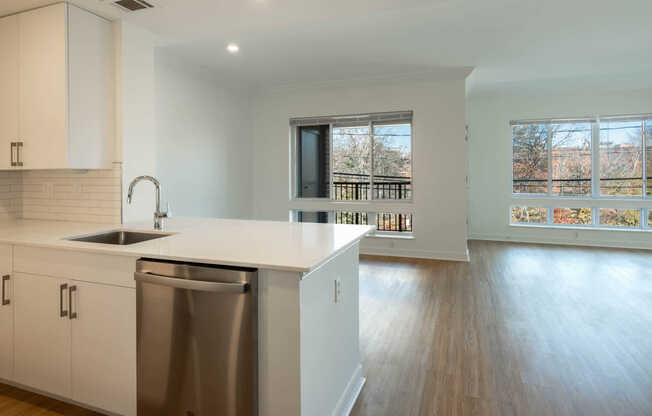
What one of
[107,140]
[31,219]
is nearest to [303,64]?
[107,140]

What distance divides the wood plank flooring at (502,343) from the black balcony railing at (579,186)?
1.91 metres

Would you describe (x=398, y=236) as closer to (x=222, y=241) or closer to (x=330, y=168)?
(x=330, y=168)

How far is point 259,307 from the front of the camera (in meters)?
1.44

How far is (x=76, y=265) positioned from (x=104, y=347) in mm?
417

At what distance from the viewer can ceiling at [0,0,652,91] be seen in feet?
8.13

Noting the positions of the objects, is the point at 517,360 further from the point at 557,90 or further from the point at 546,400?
the point at 557,90

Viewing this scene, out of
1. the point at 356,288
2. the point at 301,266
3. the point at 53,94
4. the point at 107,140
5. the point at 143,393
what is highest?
the point at 53,94

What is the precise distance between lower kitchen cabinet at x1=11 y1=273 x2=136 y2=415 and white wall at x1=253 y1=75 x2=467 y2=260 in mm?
4430

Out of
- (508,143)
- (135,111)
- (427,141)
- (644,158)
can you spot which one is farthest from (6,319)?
(644,158)

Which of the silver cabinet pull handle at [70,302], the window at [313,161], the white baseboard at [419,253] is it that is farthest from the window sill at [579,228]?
the silver cabinet pull handle at [70,302]

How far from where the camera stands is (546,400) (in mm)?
1971

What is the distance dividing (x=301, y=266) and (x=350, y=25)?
3052mm

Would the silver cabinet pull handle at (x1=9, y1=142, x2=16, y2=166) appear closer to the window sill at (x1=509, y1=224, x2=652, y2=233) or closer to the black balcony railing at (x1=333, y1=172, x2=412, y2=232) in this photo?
the black balcony railing at (x1=333, y1=172, x2=412, y2=232)

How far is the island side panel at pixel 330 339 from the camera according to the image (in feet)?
4.77
